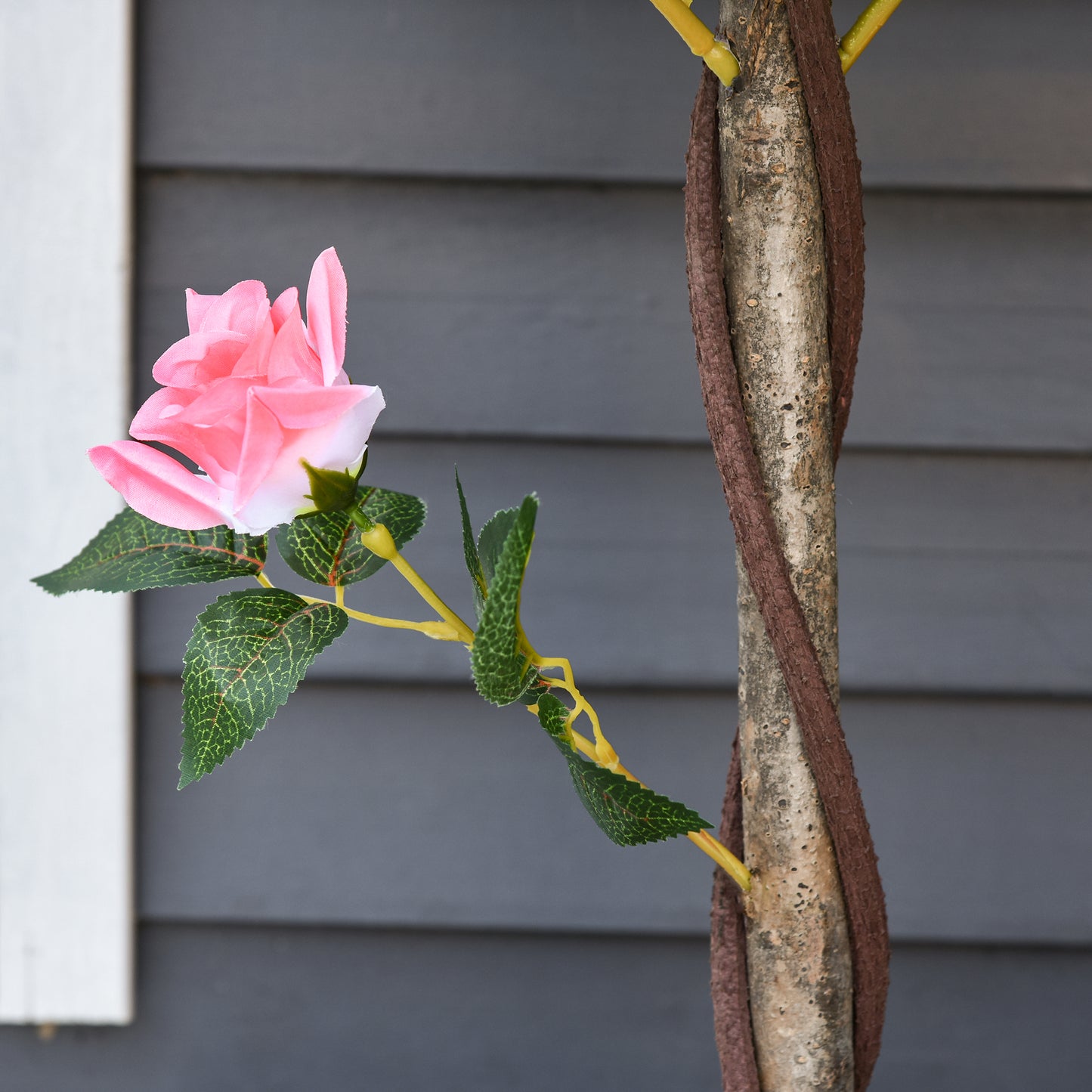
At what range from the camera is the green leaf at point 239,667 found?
0.28 meters

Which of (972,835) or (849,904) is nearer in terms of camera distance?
(849,904)

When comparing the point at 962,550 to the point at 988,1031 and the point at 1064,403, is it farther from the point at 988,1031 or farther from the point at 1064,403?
the point at 988,1031

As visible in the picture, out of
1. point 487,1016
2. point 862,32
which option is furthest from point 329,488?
point 487,1016

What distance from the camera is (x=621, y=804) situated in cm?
29

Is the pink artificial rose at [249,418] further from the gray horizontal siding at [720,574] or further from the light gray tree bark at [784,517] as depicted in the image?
the gray horizontal siding at [720,574]

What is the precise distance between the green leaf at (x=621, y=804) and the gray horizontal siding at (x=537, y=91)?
1.60ft

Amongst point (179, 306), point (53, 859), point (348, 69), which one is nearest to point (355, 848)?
point (53, 859)

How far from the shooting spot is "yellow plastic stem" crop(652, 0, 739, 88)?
0.93 feet

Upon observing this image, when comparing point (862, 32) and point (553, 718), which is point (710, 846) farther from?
point (862, 32)

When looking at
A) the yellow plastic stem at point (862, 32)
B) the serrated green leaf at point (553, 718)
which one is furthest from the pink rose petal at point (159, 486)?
the yellow plastic stem at point (862, 32)

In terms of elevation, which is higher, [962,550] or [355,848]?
[962,550]

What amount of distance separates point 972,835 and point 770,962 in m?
0.46

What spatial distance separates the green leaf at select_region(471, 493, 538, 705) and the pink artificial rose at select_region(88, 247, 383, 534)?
0.06 m

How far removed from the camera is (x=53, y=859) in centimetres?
69
